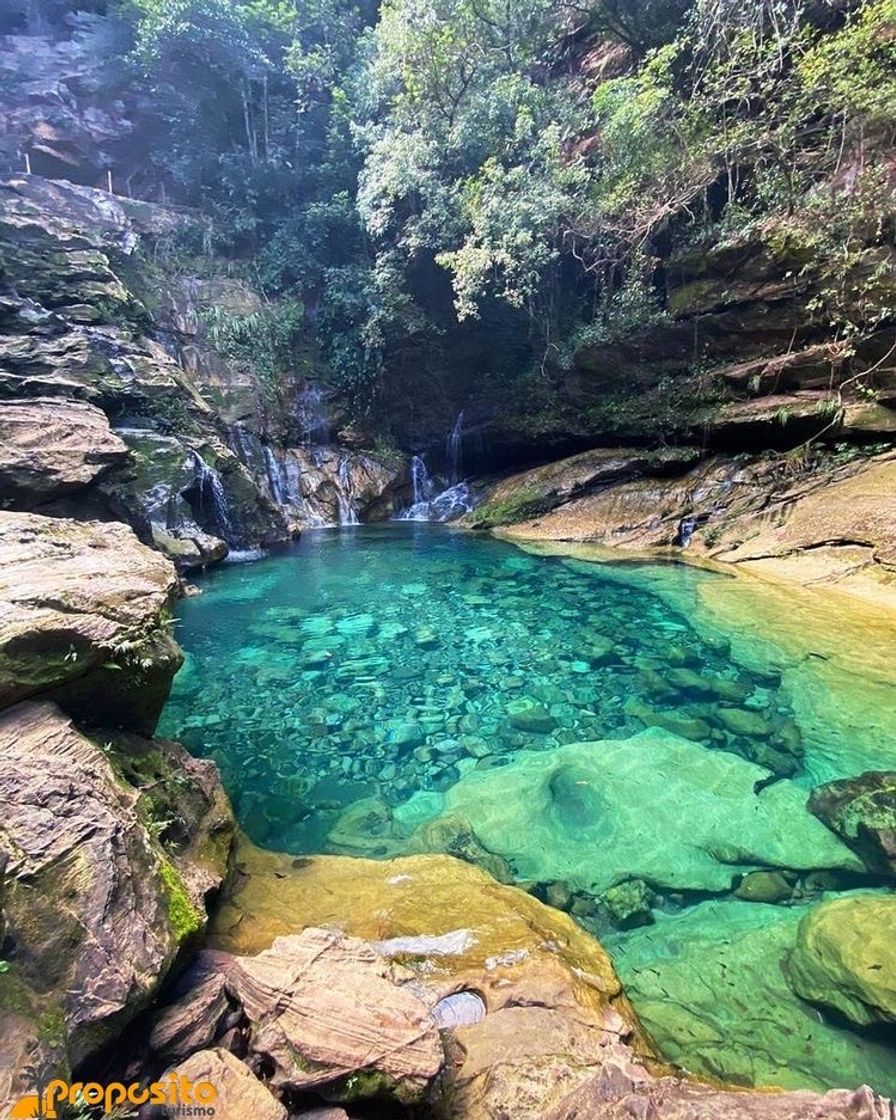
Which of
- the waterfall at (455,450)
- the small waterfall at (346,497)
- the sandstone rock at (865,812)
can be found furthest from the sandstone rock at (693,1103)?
the waterfall at (455,450)

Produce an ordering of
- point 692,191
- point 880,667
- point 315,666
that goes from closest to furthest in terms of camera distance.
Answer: point 880,667
point 315,666
point 692,191

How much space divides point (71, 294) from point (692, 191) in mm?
12422

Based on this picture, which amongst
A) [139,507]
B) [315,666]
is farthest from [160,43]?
[315,666]

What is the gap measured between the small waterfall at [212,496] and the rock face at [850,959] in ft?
37.6

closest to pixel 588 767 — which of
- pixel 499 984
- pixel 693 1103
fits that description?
pixel 499 984

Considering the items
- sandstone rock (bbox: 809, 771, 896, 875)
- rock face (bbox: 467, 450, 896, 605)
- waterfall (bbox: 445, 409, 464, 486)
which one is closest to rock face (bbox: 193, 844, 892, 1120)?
sandstone rock (bbox: 809, 771, 896, 875)

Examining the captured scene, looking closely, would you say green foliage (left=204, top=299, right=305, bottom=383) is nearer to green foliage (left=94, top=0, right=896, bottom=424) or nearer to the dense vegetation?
green foliage (left=94, top=0, right=896, bottom=424)

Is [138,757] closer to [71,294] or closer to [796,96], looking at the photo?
[71,294]

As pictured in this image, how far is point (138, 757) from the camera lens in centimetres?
311

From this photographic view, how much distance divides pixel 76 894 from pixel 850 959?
3087 millimetres

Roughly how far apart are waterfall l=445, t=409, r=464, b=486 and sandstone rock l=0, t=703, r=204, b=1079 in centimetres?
1606

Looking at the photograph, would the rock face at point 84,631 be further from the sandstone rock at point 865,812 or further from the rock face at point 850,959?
the sandstone rock at point 865,812

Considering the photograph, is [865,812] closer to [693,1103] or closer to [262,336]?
[693,1103]

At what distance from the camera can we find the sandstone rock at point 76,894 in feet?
5.57
